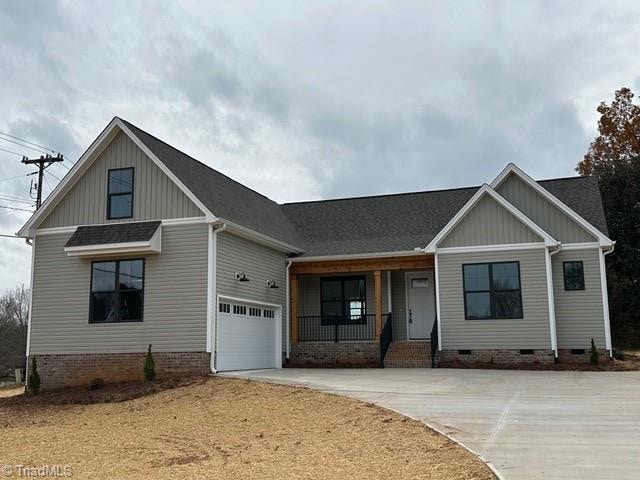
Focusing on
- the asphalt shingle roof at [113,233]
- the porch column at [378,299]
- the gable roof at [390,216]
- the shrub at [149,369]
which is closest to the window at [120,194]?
the asphalt shingle roof at [113,233]

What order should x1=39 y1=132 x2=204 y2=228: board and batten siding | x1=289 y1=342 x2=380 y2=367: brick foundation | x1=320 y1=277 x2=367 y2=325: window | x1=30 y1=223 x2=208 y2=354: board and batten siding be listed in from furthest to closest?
x1=320 y1=277 x2=367 y2=325: window, x1=289 y1=342 x2=380 y2=367: brick foundation, x1=39 y1=132 x2=204 y2=228: board and batten siding, x1=30 y1=223 x2=208 y2=354: board and batten siding

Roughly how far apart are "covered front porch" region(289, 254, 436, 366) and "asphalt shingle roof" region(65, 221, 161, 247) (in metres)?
5.98

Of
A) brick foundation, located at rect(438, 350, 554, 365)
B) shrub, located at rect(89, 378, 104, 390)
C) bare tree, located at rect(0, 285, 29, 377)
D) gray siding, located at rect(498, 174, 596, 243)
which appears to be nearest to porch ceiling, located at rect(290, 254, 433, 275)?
brick foundation, located at rect(438, 350, 554, 365)

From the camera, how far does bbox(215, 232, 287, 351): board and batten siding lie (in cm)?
1733

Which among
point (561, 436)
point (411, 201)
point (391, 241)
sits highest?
point (411, 201)

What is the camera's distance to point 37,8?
14844mm

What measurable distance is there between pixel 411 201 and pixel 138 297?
11.5 m

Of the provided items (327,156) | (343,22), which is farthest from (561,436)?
(327,156)

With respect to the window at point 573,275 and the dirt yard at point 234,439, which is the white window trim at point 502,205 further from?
the dirt yard at point 234,439

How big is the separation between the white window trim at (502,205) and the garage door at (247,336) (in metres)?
5.42

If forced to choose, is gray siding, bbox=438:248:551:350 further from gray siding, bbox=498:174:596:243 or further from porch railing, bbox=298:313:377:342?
porch railing, bbox=298:313:377:342

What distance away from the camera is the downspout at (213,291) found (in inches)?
649

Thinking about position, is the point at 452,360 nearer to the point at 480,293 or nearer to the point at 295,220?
the point at 480,293

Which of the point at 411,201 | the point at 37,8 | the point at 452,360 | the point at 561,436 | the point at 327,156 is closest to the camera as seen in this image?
the point at 561,436
